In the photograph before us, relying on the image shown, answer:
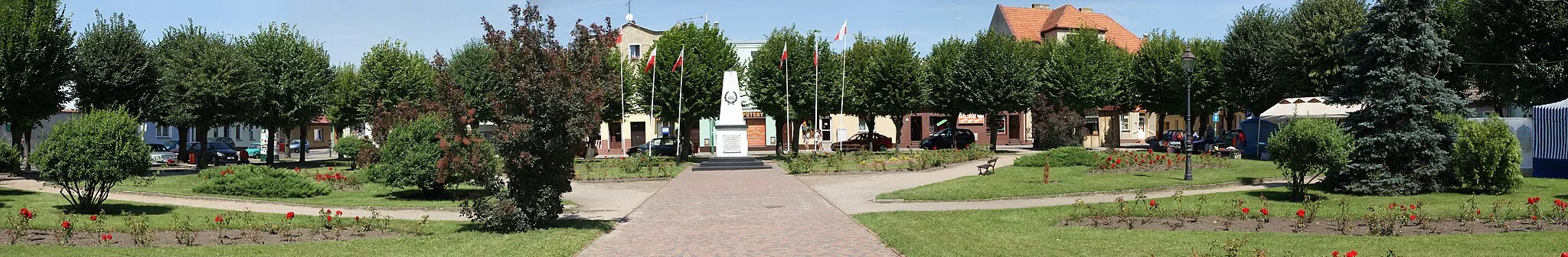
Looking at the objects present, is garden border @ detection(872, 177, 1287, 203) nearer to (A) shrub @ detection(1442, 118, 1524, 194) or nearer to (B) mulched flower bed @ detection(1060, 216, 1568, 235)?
(A) shrub @ detection(1442, 118, 1524, 194)

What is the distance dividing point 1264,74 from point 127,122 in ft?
138

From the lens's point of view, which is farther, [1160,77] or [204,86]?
[1160,77]

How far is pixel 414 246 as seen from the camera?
12.5m

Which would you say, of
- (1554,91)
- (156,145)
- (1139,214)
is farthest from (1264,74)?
(156,145)

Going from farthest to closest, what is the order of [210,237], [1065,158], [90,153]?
[1065,158]
[90,153]
[210,237]

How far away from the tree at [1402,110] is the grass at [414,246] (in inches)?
559

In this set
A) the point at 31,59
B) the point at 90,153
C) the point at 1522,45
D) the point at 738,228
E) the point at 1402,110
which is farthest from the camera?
the point at 1522,45

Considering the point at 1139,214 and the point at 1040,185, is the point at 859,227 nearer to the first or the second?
the point at 1139,214

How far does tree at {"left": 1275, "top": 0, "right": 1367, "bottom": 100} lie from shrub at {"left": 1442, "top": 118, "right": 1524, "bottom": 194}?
811 inches

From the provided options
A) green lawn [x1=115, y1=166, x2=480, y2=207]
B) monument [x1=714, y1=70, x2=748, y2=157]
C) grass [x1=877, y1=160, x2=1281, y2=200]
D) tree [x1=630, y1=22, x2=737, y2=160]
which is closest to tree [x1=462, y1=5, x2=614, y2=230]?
green lawn [x1=115, y1=166, x2=480, y2=207]

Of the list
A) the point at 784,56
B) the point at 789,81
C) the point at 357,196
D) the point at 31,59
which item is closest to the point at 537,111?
the point at 357,196

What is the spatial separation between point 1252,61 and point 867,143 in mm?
19274

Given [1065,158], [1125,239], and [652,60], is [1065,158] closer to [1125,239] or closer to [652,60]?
[652,60]

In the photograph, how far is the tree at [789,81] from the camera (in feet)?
151
